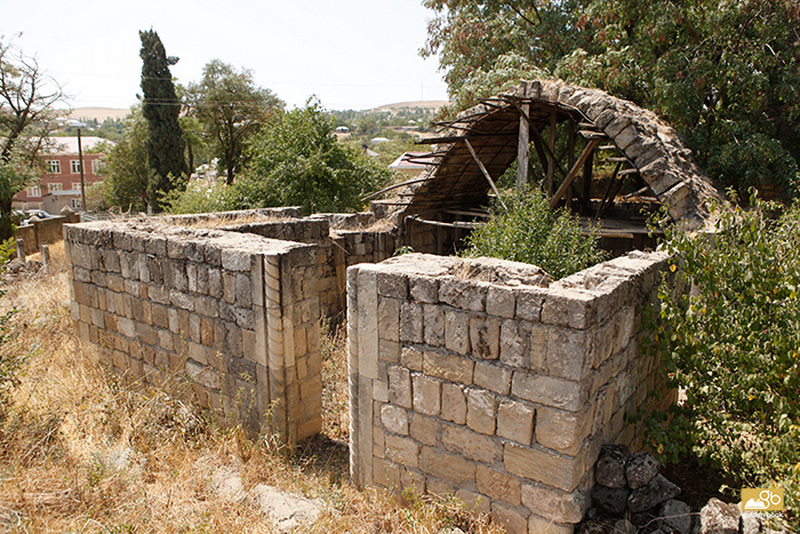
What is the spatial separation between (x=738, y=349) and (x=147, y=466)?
499 centimetres

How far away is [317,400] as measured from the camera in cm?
532

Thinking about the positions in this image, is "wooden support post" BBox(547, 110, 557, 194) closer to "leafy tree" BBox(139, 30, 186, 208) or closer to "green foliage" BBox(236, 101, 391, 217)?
"green foliage" BBox(236, 101, 391, 217)

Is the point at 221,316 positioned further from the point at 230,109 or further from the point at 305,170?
the point at 230,109

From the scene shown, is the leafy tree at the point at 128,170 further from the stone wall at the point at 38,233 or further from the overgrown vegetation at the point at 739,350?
the overgrown vegetation at the point at 739,350

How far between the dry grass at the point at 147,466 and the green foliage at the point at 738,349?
1.87 metres

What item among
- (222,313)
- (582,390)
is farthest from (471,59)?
(582,390)

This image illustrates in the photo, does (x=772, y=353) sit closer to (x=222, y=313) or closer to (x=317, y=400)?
(x=317, y=400)

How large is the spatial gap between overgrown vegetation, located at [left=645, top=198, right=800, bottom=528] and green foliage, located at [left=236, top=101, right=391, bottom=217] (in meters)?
10.9

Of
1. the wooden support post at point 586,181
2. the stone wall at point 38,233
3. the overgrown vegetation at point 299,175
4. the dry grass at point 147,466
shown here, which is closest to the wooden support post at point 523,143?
the wooden support post at point 586,181

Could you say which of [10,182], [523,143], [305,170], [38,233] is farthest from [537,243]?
[38,233]

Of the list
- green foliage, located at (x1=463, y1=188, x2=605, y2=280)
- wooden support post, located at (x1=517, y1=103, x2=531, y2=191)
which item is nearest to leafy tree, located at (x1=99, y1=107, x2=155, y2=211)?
wooden support post, located at (x1=517, y1=103, x2=531, y2=191)

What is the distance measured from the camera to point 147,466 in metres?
4.76

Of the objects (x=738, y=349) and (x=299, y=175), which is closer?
(x=738, y=349)

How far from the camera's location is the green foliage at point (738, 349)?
366cm
